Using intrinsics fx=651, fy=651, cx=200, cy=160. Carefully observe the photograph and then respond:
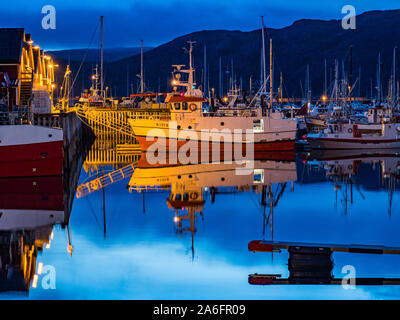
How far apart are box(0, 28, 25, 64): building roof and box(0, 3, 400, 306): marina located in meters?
0.12

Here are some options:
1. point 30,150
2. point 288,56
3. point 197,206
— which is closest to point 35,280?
point 197,206

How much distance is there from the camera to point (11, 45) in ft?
129

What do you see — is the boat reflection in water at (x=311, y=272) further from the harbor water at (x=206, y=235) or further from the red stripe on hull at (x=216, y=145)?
the red stripe on hull at (x=216, y=145)

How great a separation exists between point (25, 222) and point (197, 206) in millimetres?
5862

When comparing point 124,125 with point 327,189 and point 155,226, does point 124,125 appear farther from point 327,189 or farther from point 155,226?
point 155,226

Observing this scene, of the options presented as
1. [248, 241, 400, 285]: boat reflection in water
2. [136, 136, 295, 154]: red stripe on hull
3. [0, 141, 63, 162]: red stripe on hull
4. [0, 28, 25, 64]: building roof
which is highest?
[0, 28, 25, 64]: building roof

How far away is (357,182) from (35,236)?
1627 cm

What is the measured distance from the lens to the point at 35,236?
16.3 m

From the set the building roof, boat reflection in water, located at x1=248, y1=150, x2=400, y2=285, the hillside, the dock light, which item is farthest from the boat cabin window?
the hillside

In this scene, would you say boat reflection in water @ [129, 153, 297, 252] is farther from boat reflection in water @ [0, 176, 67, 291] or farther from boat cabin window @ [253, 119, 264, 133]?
boat cabin window @ [253, 119, 264, 133]

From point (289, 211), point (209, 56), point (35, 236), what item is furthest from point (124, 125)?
point (209, 56)

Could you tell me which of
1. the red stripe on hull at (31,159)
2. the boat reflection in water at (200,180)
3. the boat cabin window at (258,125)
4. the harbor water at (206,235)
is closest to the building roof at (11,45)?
the boat reflection in water at (200,180)

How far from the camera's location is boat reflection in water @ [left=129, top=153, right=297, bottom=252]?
845 inches

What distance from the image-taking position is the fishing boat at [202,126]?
→ 4034cm
